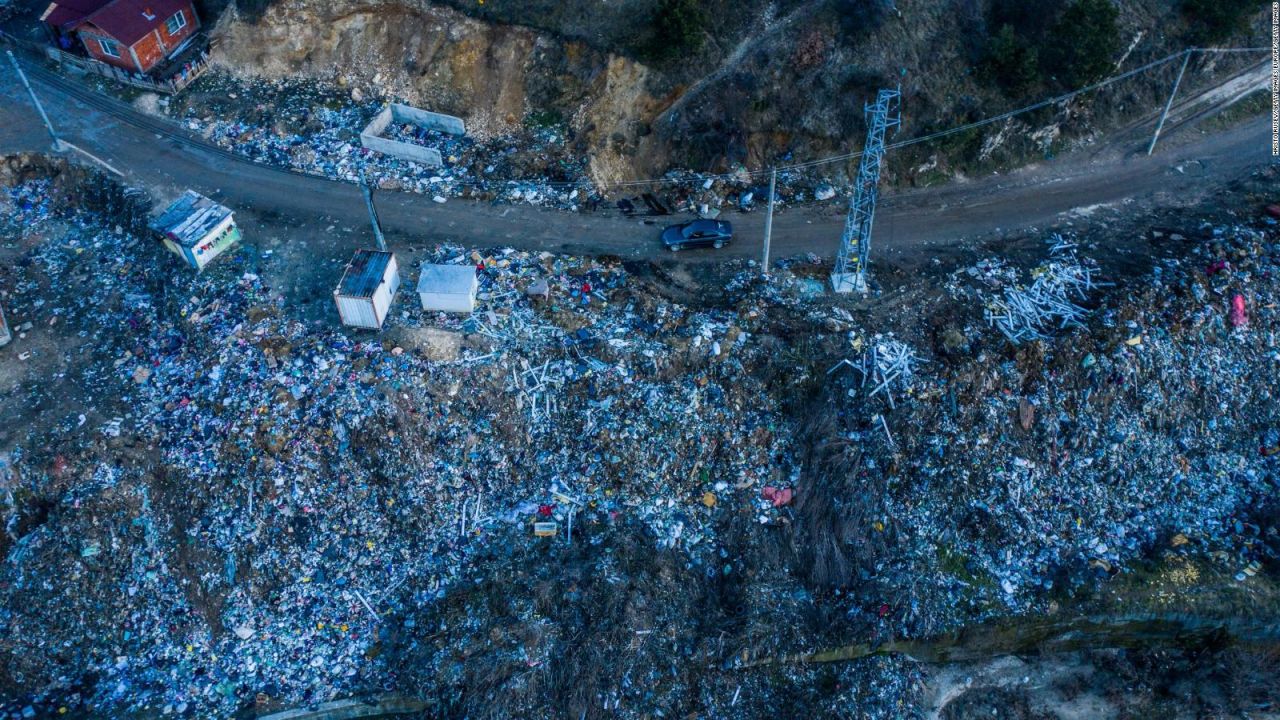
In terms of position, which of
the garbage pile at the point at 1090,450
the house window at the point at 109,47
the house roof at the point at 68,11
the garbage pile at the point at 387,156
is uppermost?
the house roof at the point at 68,11

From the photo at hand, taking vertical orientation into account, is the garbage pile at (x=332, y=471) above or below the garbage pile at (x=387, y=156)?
below

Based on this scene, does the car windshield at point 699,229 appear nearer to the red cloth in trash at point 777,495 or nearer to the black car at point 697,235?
the black car at point 697,235

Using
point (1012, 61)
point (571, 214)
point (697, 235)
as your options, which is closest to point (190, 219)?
point (571, 214)

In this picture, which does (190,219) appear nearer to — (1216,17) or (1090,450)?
(1090,450)

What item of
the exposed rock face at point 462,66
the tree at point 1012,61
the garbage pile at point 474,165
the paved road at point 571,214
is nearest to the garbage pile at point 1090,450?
the paved road at point 571,214

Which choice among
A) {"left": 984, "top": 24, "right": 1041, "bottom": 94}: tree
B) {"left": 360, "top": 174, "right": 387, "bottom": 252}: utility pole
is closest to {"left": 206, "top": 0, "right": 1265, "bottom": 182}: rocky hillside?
{"left": 984, "top": 24, "right": 1041, "bottom": 94}: tree

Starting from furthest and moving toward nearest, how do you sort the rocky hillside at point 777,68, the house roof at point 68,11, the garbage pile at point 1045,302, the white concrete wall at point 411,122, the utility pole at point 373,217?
the house roof at point 68,11, the white concrete wall at point 411,122, the rocky hillside at point 777,68, the garbage pile at point 1045,302, the utility pole at point 373,217

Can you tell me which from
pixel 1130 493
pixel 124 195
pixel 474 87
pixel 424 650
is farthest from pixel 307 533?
pixel 1130 493

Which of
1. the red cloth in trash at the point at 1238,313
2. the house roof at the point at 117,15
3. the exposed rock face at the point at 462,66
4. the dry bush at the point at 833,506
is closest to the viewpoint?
the dry bush at the point at 833,506
